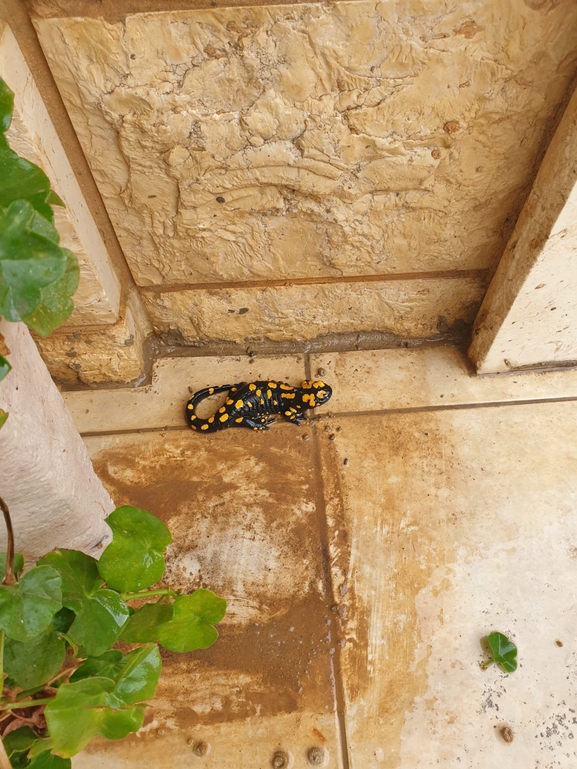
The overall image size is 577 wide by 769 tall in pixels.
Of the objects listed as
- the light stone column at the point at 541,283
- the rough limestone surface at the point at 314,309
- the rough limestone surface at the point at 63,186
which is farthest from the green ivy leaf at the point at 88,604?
the light stone column at the point at 541,283

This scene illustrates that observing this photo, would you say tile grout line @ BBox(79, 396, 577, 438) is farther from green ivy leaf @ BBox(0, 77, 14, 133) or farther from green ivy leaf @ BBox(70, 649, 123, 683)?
green ivy leaf @ BBox(0, 77, 14, 133)

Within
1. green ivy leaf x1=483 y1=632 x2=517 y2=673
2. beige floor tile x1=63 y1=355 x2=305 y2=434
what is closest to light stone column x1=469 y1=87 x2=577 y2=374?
beige floor tile x1=63 y1=355 x2=305 y2=434

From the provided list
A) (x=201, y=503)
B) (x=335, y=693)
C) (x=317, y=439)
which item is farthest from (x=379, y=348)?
(x=335, y=693)

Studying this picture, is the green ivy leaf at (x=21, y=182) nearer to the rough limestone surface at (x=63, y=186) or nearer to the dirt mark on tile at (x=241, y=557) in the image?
the rough limestone surface at (x=63, y=186)

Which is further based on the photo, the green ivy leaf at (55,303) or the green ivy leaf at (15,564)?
the green ivy leaf at (15,564)

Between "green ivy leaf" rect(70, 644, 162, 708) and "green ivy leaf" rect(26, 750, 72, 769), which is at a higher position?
"green ivy leaf" rect(70, 644, 162, 708)

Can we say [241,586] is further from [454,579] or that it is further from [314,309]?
[314,309]

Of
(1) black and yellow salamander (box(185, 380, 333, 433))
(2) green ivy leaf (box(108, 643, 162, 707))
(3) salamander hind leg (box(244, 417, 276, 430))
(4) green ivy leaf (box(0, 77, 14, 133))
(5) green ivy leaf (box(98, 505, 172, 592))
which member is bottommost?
(2) green ivy leaf (box(108, 643, 162, 707))

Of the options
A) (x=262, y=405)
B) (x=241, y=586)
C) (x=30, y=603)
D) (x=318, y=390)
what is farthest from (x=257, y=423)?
(x=30, y=603)
